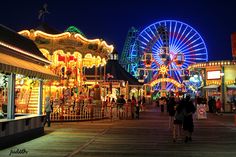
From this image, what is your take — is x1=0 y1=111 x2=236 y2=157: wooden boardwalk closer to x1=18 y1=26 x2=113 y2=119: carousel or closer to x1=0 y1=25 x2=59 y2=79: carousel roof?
x1=0 y1=25 x2=59 y2=79: carousel roof

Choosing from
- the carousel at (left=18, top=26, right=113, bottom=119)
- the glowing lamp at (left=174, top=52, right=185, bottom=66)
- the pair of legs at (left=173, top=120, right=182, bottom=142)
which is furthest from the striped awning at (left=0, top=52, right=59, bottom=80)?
the glowing lamp at (left=174, top=52, right=185, bottom=66)

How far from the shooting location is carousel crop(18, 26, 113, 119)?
23.0m

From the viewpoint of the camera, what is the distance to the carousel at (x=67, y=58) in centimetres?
2303

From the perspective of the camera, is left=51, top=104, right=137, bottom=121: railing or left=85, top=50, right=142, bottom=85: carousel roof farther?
left=85, top=50, right=142, bottom=85: carousel roof

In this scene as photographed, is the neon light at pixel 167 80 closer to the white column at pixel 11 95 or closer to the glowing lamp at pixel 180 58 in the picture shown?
the glowing lamp at pixel 180 58

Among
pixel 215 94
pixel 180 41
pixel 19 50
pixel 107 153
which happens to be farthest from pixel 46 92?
pixel 180 41

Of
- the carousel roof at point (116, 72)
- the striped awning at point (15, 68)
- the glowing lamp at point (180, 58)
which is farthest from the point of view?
the glowing lamp at point (180, 58)

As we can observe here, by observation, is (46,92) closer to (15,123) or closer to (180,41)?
(15,123)

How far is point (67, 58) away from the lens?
2877cm

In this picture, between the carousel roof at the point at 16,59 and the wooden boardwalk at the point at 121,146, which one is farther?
the carousel roof at the point at 16,59

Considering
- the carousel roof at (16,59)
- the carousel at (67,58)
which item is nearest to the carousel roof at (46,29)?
the carousel at (67,58)

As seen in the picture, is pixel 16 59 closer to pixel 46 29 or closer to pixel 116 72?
pixel 46 29

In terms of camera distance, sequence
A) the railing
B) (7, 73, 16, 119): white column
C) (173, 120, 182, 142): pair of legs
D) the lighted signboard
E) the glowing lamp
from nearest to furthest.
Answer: (7, 73, 16, 119): white column < (173, 120, 182, 142): pair of legs < the railing < the lighted signboard < the glowing lamp

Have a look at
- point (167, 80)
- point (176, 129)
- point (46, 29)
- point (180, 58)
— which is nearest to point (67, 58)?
point (46, 29)
